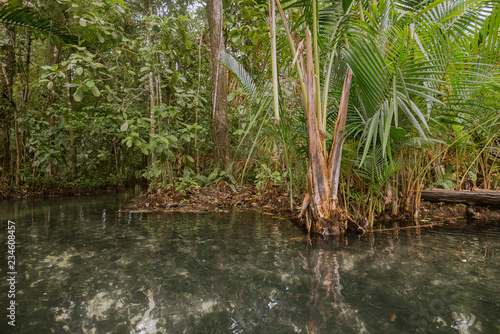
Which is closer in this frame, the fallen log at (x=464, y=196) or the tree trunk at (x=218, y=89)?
the fallen log at (x=464, y=196)

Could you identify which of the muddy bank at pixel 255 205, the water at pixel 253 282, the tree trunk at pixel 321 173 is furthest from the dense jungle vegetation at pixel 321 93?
the water at pixel 253 282

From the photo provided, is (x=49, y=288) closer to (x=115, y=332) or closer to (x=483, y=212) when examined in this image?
(x=115, y=332)

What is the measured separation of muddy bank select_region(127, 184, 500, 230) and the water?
707 millimetres

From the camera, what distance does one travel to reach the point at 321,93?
2.32 m

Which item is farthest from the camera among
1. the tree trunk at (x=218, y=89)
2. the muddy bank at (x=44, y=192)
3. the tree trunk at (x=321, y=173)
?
the muddy bank at (x=44, y=192)

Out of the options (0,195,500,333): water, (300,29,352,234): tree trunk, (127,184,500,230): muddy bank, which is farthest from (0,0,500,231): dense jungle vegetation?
(0,195,500,333): water

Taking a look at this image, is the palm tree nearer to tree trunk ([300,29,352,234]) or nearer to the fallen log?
tree trunk ([300,29,352,234])

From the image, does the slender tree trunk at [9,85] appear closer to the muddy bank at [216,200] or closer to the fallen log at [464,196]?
the muddy bank at [216,200]

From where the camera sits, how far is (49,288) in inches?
45.0

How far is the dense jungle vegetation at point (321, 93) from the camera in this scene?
5.49 ft

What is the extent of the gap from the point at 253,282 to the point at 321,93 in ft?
5.75

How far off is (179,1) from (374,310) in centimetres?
850

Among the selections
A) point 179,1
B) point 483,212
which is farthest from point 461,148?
point 179,1

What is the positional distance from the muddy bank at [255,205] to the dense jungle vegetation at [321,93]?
0.13m
